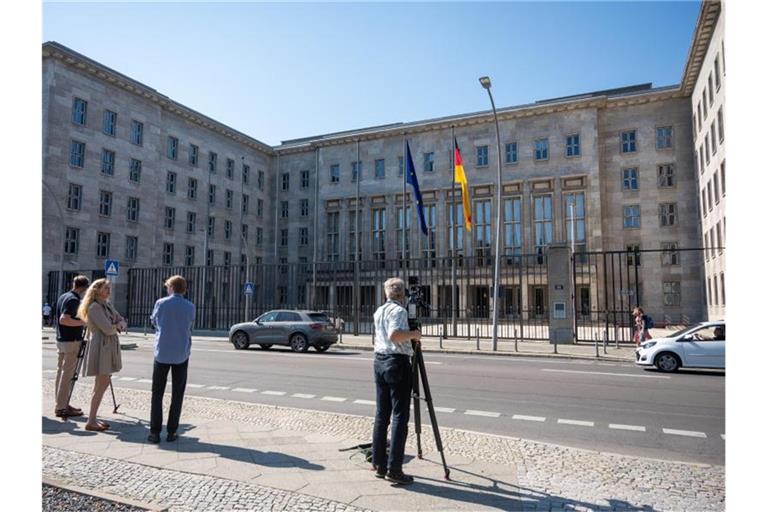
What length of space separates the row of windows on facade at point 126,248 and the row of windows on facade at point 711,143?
139 feet

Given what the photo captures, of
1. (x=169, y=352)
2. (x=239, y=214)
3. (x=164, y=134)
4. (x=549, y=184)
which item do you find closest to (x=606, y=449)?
(x=169, y=352)

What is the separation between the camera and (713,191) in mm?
34312

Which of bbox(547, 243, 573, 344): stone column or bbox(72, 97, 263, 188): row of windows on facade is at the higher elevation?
bbox(72, 97, 263, 188): row of windows on facade

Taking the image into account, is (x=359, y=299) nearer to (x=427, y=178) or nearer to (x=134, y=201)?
(x=427, y=178)

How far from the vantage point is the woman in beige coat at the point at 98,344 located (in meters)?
6.82

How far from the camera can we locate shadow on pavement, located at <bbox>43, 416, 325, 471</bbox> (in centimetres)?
547

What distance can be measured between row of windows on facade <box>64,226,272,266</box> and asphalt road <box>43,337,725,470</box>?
23848mm

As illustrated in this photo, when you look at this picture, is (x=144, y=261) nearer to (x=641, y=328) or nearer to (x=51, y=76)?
(x=51, y=76)

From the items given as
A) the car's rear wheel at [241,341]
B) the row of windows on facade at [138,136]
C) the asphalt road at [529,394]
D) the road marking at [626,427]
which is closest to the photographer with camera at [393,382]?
the asphalt road at [529,394]

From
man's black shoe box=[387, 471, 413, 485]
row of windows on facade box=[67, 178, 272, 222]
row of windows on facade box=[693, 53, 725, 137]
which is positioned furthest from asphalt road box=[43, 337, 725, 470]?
row of windows on facade box=[693, 53, 725, 137]

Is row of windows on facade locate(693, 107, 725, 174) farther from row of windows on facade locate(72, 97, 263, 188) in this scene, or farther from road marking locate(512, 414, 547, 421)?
row of windows on facade locate(72, 97, 263, 188)

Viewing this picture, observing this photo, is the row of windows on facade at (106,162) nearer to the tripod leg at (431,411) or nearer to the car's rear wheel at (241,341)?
the car's rear wheel at (241,341)

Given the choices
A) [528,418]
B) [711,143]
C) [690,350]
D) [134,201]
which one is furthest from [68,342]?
[134,201]
